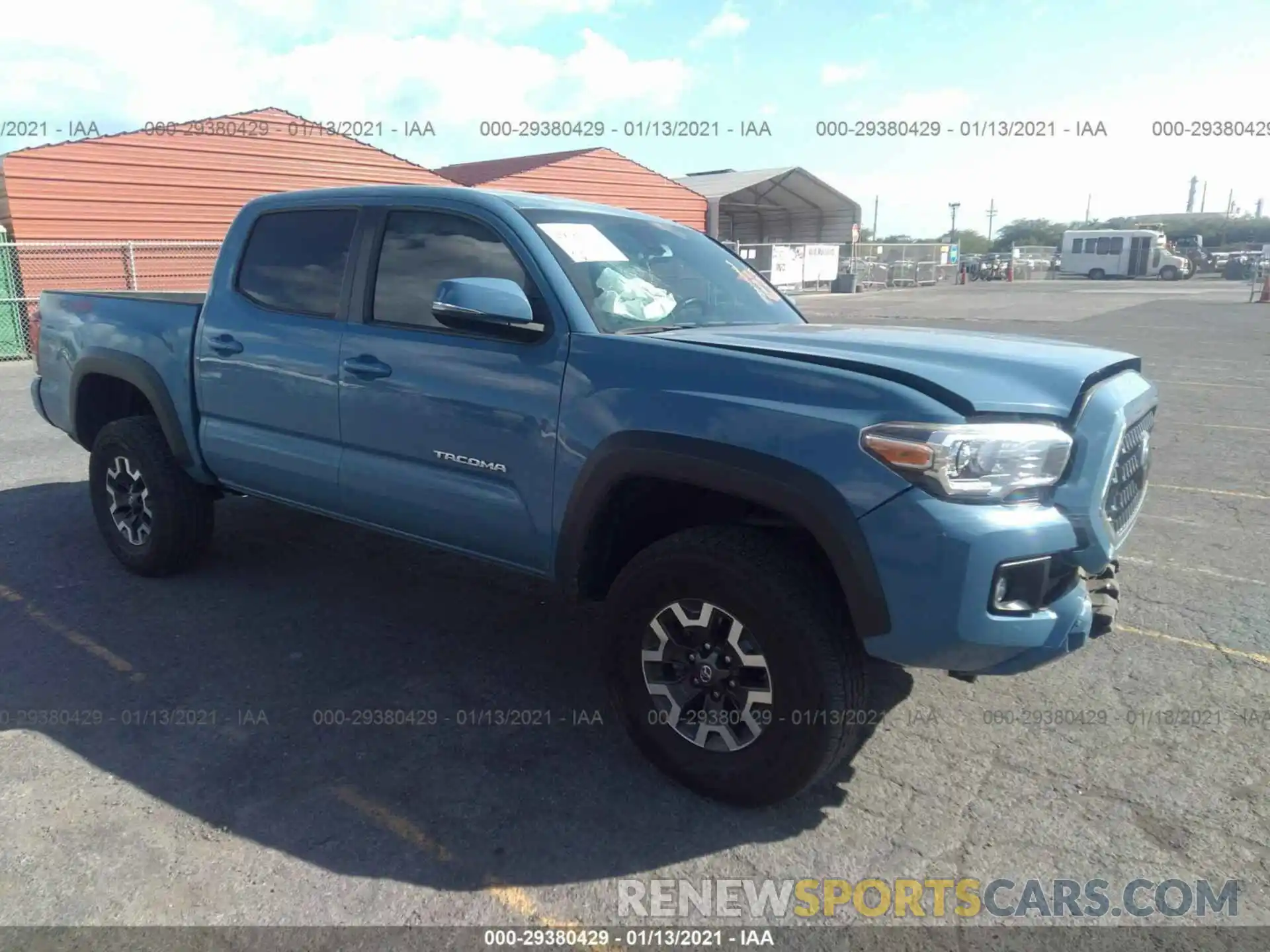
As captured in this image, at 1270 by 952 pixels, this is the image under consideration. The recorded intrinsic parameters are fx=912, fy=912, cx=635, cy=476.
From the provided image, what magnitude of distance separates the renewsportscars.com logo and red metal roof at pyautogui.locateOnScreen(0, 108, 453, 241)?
→ 16656 mm

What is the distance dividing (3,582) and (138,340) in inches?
57.7

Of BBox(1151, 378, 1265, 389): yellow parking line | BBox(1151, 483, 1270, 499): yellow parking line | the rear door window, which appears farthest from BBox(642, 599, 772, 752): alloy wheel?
BBox(1151, 378, 1265, 389): yellow parking line

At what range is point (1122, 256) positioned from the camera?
2199 inches

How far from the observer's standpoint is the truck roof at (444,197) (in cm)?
367

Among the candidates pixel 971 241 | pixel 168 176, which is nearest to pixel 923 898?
pixel 168 176

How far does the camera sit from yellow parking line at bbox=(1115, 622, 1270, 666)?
4.02 m

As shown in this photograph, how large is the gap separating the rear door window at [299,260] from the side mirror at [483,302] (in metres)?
1.04

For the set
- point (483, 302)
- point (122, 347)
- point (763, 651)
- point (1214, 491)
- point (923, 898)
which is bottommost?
point (923, 898)

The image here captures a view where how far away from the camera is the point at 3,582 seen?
15.8ft

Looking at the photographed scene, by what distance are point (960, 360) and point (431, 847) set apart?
226 cm

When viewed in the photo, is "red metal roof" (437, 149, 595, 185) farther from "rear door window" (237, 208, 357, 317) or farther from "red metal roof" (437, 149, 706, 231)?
"rear door window" (237, 208, 357, 317)

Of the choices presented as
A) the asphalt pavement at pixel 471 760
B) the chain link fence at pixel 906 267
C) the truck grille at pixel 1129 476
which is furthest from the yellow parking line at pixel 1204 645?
the chain link fence at pixel 906 267

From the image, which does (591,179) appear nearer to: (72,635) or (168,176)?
(168,176)

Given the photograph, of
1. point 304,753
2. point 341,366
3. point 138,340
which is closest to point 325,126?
point 138,340
